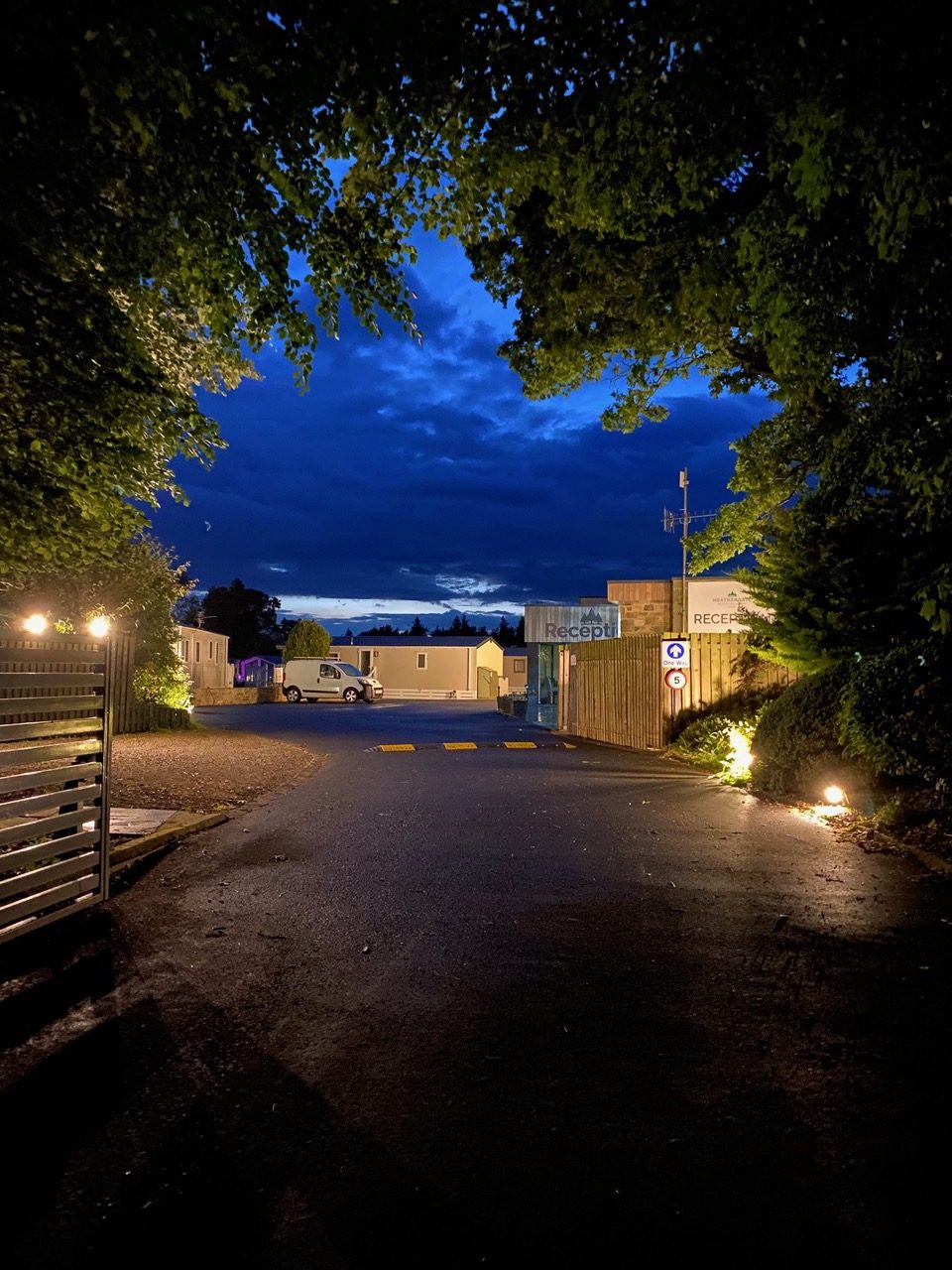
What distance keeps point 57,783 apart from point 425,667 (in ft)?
181

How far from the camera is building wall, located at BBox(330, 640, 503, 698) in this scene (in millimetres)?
59594

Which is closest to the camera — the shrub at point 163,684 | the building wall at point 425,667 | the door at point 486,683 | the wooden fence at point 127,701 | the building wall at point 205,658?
the wooden fence at point 127,701

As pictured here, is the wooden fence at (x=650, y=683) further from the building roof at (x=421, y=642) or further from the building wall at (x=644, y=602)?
the building roof at (x=421, y=642)

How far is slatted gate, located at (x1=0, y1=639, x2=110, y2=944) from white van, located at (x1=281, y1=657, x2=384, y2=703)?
37.9 metres

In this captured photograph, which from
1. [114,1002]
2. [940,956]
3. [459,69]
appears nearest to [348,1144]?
[114,1002]

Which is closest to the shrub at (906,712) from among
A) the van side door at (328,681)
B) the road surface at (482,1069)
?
the road surface at (482,1069)

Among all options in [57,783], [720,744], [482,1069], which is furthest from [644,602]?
[482,1069]

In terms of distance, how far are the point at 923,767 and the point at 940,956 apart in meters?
3.89

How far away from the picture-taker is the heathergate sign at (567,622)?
30281mm

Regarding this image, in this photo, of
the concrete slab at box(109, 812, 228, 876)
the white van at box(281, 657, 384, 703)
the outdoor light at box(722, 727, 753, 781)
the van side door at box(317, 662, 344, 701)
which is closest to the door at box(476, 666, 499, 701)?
the white van at box(281, 657, 384, 703)

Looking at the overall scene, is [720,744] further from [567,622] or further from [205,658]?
[205,658]

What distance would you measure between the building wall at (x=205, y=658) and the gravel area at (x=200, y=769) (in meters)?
31.6

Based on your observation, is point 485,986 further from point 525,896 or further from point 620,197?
point 620,197

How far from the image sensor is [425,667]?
60.6 meters
